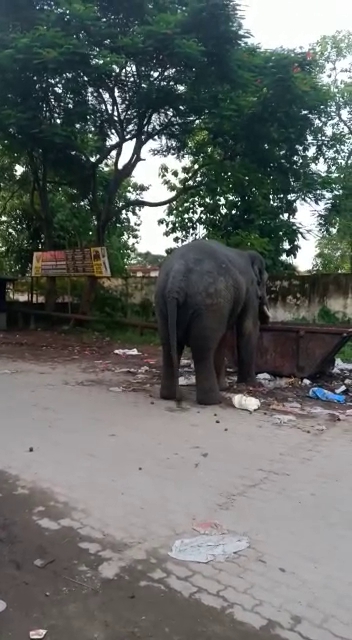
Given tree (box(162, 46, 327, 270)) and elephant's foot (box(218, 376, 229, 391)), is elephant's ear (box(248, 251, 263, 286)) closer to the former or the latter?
elephant's foot (box(218, 376, 229, 391))

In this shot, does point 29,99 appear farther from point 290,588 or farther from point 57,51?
point 290,588

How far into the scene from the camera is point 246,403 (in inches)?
251

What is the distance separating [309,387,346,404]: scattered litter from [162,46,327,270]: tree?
6.35m

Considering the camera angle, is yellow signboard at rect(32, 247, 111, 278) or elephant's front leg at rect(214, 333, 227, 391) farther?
yellow signboard at rect(32, 247, 111, 278)

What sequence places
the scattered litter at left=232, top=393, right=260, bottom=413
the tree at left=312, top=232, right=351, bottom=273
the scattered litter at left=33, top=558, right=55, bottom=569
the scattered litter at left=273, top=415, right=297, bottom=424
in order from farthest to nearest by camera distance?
the tree at left=312, top=232, right=351, bottom=273 → the scattered litter at left=232, top=393, right=260, bottom=413 → the scattered litter at left=273, top=415, right=297, bottom=424 → the scattered litter at left=33, top=558, right=55, bottom=569

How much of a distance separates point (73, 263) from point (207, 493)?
36.0ft

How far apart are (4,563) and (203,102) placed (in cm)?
1081

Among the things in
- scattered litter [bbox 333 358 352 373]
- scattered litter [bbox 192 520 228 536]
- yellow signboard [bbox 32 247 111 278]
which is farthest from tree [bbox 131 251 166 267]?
scattered litter [bbox 192 520 228 536]

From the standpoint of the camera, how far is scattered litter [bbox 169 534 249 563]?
294cm

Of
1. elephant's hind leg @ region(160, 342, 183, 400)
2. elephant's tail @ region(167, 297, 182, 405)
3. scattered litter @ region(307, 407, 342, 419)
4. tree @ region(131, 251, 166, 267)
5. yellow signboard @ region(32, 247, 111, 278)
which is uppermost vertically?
tree @ region(131, 251, 166, 267)

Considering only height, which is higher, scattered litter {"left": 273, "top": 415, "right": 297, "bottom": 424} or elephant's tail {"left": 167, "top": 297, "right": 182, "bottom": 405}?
elephant's tail {"left": 167, "top": 297, "right": 182, "bottom": 405}

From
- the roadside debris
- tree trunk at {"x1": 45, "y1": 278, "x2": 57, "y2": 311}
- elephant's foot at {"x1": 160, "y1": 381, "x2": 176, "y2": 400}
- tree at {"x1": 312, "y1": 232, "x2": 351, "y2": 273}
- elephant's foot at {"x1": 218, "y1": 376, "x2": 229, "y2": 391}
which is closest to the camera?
elephant's foot at {"x1": 160, "y1": 381, "x2": 176, "y2": 400}

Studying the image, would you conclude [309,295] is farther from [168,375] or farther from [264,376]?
[168,375]

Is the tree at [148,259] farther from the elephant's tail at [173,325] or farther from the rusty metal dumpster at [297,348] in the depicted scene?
the elephant's tail at [173,325]
